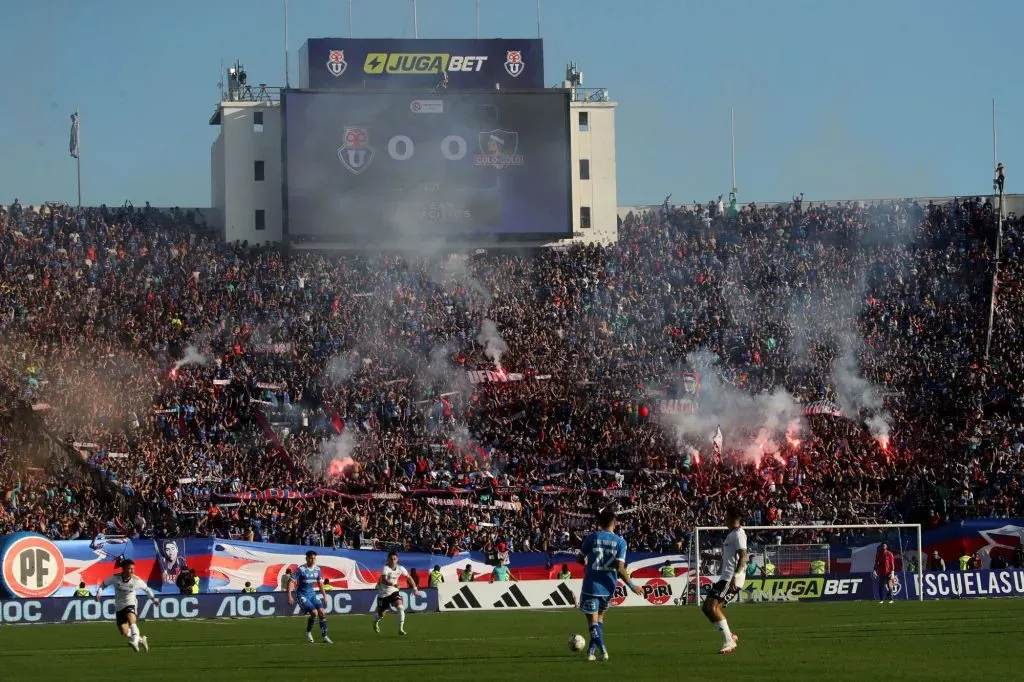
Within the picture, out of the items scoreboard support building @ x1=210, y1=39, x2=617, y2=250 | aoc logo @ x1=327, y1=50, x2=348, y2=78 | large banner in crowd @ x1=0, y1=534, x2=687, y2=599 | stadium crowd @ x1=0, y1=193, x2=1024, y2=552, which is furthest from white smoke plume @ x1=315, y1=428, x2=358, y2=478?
aoc logo @ x1=327, y1=50, x2=348, y2=78

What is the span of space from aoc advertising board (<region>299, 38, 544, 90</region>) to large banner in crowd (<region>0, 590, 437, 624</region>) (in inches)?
1424

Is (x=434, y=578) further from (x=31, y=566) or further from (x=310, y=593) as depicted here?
(x=310, y=593)

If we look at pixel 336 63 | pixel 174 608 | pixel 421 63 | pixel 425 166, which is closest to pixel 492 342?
pixel 425 166

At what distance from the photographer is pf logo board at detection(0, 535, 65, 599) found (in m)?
38.8

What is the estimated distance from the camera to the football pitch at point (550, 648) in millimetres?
19297

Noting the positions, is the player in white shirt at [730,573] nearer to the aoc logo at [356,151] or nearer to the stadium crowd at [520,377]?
the stadium crowd at [520,377]

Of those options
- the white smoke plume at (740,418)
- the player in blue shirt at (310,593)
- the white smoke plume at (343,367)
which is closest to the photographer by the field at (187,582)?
the player in blue shirt at (310,593)

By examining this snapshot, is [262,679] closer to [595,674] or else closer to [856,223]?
[595,674]

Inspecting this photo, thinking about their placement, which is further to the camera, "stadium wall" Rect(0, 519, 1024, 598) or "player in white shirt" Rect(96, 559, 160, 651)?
"stadium wall" Rect(0, 519, 1024, 598)

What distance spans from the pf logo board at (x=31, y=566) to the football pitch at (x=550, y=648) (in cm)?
371

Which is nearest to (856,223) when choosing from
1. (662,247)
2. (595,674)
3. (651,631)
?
(662,247)

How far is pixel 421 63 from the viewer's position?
70.9 metres

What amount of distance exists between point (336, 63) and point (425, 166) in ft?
23.9

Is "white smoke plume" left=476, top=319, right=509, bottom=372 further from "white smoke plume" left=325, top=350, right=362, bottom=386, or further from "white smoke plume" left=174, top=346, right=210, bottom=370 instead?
"white smoke plume" left=174, top=346, right=210, bottom=370
